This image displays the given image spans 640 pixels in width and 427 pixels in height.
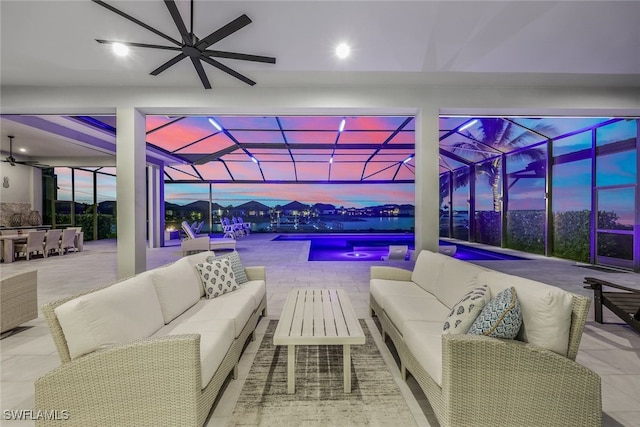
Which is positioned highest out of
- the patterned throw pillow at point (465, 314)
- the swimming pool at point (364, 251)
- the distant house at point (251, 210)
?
the distant house at point (251, 210)

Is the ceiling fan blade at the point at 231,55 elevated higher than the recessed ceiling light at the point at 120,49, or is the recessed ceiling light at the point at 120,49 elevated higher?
the recessed ceiling light at the point at 120,49

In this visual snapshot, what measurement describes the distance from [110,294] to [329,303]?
1640 millimetres

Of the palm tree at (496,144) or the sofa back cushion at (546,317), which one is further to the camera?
the palm tree at (496,144)

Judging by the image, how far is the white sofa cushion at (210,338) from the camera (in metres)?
1.61

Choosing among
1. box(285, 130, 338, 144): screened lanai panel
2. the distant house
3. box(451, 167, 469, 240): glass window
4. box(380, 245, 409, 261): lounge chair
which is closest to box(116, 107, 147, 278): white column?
box(285, 130, 338, 144): screened lanai panel

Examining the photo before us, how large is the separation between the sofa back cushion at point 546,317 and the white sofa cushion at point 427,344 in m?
0.48

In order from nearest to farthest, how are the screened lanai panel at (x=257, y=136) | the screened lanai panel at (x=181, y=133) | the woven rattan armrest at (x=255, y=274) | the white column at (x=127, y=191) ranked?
the woven rattan armrest at (x=255, y=274) < the white column at (x=127, y=191) < the screened lanai panel at (x=181, y=133) < the screened lanai panel at (x=257, y=136)

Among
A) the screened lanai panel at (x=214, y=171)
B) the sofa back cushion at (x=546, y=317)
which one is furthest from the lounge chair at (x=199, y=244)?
the sofa back cushion at (x=546, y=317)

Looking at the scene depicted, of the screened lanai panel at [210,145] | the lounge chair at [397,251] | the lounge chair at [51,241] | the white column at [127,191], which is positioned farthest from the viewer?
the lounge chair at [397,251]

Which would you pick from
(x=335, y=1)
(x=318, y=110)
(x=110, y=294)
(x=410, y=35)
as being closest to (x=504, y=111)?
(x=410, y=35)

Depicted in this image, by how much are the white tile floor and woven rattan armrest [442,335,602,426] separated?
0.41 meters

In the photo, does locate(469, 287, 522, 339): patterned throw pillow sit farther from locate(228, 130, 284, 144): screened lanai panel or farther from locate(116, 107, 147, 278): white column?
locate(228, 130, 284, 144): screened lanai panel

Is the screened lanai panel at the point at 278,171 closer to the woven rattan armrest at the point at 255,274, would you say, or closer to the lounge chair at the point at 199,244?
the lounge chair at the point at 199,244

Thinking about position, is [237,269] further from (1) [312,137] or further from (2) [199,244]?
(2) [199,244]
